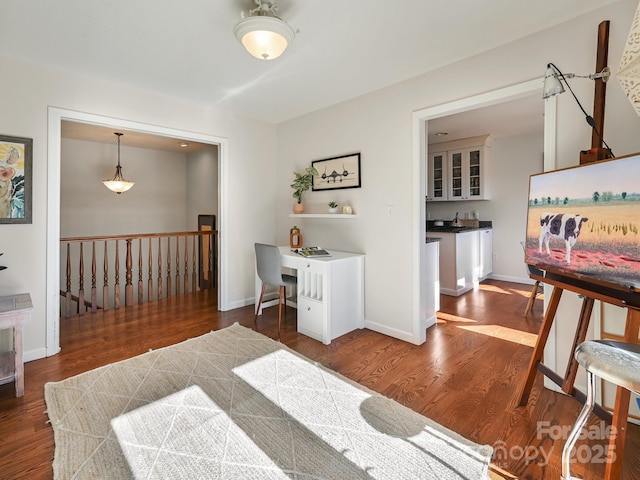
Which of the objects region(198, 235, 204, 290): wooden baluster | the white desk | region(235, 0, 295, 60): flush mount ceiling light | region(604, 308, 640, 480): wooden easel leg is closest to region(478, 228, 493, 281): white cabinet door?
the white desk

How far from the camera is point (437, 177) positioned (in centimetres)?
582

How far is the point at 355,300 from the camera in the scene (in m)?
3.33

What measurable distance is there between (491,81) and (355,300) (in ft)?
7.46

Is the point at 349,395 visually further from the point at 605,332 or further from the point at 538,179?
the point at 538,179

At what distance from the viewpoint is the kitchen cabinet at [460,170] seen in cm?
531

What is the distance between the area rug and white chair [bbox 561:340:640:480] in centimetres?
61

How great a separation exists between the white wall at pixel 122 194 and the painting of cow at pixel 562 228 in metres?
5.24

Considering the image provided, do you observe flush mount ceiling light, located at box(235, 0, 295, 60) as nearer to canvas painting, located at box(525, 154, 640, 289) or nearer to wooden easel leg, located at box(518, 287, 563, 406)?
canvas painting, located at box(525, 154, 640, 289)

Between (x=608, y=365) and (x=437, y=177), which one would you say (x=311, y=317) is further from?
Answer: (x=437, y=177)

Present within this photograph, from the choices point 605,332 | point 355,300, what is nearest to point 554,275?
point 605,332

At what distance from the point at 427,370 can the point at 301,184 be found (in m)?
2.45

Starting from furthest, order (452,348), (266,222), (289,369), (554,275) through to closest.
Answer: (266,222) < (452,348) < (289,369) < (554,275)

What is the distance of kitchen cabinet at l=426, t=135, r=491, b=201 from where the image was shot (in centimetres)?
531

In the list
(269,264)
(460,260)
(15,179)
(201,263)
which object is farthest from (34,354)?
(460,260)
